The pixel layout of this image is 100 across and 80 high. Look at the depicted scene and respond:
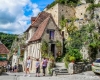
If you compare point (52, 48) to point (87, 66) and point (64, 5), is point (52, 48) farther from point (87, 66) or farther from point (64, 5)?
point (64, 5)

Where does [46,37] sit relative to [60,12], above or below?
below

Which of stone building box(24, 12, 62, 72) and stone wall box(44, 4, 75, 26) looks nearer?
stone building box(24, 12, 62, 72)

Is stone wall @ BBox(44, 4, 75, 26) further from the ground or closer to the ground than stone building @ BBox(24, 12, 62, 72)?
further from the ground

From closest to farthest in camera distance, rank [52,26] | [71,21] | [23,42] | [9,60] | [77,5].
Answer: [52,26], [71,21], [23,42], [77,5], [9,60]

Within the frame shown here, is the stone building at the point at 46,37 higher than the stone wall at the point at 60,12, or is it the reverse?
the stone wall at the point at 60,12

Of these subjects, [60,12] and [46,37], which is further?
[60,12]

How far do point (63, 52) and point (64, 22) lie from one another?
787 centimetres

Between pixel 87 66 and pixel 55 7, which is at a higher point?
pixel 55 7

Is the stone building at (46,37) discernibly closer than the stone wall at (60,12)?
Yes

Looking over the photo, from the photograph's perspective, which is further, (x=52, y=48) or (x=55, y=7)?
(x=55, y=7)

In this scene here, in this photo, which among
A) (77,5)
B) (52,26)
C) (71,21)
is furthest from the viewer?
(77,5)

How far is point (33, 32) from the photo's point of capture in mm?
36406

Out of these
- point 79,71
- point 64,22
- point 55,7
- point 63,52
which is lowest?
point 79,71

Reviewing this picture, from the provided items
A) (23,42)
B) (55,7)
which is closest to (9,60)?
(23,42)
